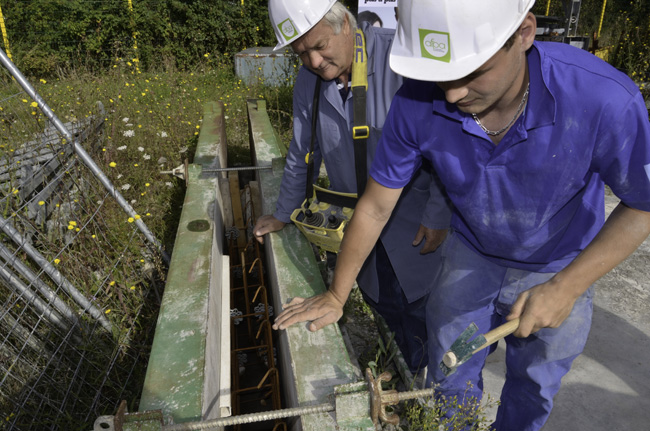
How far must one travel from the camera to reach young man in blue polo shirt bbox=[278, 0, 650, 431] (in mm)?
1355

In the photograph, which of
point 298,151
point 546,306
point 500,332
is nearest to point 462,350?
point 500,332

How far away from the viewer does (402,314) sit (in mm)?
2803

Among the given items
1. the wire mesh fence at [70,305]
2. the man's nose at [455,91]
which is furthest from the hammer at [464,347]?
the wire mesh fence at [70,305]

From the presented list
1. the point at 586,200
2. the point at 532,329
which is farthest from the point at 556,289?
the point at 586,200

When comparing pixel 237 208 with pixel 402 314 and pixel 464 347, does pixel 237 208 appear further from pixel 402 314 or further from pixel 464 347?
pixel 464 347

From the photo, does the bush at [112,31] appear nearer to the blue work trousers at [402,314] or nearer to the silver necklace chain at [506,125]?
the blue work trousers at [402,314]

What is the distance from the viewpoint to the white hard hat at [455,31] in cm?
129

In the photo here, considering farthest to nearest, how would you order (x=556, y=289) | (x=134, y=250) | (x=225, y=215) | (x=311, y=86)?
(x=225, y=215), (x=134, y=250), (x=311, y=86), (x=556, y=289)

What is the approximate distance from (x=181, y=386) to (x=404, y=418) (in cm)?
135

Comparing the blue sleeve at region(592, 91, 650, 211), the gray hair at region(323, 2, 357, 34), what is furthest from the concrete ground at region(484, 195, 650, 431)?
the gray hair at region(323, 2, 357, 34)

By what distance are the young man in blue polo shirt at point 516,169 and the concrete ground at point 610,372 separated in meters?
0.80

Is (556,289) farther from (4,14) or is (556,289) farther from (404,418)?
(4,14)

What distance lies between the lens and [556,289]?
1587 mm

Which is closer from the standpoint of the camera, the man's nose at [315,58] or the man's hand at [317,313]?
the man's hand at [317,313]
